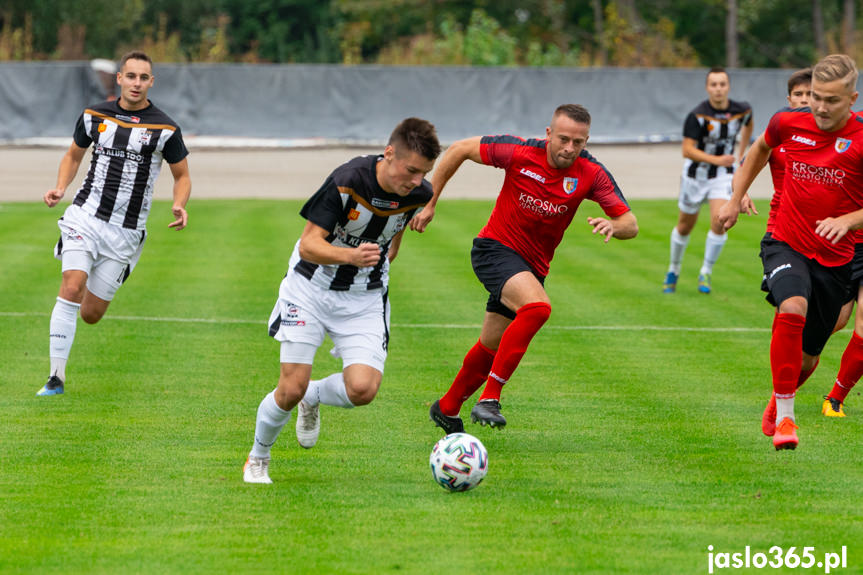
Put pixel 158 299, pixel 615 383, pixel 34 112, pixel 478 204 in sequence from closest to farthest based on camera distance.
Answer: pixel 615 383 < pixel 158 299 < pixel 478 204 < pixel 34 112

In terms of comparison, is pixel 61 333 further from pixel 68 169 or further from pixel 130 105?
pixel 130 105

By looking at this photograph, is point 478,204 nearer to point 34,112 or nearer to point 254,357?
point 34,112

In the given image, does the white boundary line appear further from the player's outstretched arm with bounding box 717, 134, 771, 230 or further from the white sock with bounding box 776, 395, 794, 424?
the white sock with bounding box 776, 395, 794, 424

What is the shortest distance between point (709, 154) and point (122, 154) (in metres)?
7.47

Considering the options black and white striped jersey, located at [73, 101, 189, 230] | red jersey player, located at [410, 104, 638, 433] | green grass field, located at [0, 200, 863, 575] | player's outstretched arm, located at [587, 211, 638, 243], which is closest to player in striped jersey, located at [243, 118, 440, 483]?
green grass field, located at [0, 200, 863, 575]

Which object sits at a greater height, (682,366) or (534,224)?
(534,224)

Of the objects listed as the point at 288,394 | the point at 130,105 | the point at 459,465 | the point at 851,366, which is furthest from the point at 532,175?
the point at 130,105

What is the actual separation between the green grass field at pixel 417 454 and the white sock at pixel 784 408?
0.28 meters

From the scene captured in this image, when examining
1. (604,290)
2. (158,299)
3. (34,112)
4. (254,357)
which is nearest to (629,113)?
(34,112)

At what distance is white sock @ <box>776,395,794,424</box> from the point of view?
671cm

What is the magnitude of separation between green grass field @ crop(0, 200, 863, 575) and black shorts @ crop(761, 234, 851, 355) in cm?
77

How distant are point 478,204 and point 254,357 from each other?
14828 mm

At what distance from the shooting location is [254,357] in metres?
9.95

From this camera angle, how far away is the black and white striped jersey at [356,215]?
19.8 feet
